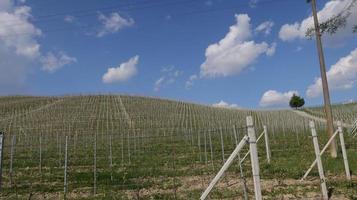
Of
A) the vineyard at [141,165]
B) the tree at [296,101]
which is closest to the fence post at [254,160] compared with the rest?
the vineyard at [141,165]

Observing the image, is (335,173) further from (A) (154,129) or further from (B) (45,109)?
(B) (45,109)

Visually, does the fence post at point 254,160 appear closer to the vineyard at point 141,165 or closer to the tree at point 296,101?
the vineyard at point 141,165

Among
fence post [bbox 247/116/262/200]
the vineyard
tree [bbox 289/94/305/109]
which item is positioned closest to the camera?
fence post [bbox 247/116/262/200]

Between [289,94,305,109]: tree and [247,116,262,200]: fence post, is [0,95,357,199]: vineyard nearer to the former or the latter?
[247,116,262,200]: fence post

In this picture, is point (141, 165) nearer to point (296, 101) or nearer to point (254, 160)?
point (254, 160)

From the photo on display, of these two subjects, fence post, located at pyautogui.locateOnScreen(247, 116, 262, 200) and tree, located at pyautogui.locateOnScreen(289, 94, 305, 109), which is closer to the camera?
fence post, located at pyautogui.locateOnScreen(247, 116, 262, 200)

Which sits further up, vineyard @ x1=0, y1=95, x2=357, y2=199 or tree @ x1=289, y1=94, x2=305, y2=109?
tree @ x1=289, y1=94, x2=305, y2=109

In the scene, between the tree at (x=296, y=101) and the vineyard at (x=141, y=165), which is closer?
the vineyard at (x=141, y=165)

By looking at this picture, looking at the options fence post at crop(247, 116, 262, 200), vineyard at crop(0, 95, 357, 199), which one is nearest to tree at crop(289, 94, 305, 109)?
vineyard at crop(0, 95, 357, 199)

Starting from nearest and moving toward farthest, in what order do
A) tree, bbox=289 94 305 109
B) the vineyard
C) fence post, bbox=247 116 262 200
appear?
fence post, bbox=247 116 262 200 < the vineyard < tree, bbox=289 94 305 109

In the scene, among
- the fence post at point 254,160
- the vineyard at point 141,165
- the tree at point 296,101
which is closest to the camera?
the fence post at point 254,160

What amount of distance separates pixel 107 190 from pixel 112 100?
165 feet

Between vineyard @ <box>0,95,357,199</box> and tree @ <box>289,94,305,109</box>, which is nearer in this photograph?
vineyard @ <box>0,95,357,199</box>

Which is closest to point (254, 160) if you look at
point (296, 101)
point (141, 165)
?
point (141, 165)
